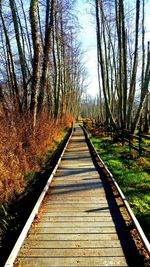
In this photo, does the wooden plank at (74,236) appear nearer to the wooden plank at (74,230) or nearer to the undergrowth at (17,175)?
the wooden plank at (74,230)

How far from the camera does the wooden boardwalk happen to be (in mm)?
4168

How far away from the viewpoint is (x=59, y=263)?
4055 mm

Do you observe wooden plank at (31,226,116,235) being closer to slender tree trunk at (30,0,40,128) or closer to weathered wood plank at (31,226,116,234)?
weathered wood plank at (31,226,116,234)

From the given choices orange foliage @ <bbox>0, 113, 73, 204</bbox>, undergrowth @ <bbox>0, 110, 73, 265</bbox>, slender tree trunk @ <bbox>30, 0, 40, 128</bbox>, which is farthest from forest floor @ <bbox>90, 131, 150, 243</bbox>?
slender tree trunk @ <bbox>30, 0, 40, 128</bbox>

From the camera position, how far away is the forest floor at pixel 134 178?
6.54 metres

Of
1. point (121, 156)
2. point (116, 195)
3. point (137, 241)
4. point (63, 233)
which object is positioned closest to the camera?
point (137, 241)

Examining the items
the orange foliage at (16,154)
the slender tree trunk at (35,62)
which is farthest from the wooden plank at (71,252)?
the slender tree trunk at (35,62)

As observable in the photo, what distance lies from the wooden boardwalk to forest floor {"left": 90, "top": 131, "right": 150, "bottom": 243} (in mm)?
702

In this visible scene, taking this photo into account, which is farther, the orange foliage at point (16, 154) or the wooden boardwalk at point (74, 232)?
the orange foliage at point (16, 154)

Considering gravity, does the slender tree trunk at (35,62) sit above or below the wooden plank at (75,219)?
above

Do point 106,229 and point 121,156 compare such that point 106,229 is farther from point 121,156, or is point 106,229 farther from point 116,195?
point 121,156

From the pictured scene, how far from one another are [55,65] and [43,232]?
22652mm

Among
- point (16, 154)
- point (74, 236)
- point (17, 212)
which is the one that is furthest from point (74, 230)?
point (16, 154)

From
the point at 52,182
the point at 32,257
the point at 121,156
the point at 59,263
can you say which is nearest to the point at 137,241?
the point at 59,263
